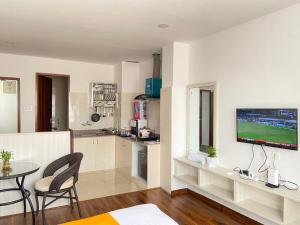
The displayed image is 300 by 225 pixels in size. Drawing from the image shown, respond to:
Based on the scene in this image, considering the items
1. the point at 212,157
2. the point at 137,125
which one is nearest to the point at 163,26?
the point at 212,157

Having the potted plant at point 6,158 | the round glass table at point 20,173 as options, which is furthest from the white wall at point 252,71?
the potted plant at point 6,158

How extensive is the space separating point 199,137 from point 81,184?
2288mm

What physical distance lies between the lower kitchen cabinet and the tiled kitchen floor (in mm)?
194

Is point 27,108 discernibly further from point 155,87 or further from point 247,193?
point 247,193

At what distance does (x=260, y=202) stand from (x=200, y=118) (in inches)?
56.4

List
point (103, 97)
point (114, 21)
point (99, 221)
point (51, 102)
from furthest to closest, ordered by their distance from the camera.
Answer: point (51, 102) < point (103, 97) < point (114, 21) < point (99, 221)

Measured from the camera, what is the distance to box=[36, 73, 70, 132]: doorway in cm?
484

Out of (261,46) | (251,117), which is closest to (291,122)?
(251,117)

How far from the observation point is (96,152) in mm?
4852

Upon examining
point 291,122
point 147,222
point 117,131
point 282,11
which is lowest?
point 147,222

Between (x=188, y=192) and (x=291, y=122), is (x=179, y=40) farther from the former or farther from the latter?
(x=188, y=192)

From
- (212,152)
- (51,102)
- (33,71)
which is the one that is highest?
(33,71)

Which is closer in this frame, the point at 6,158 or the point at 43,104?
the point at 6,158

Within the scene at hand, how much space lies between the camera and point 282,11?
2.36 meters
